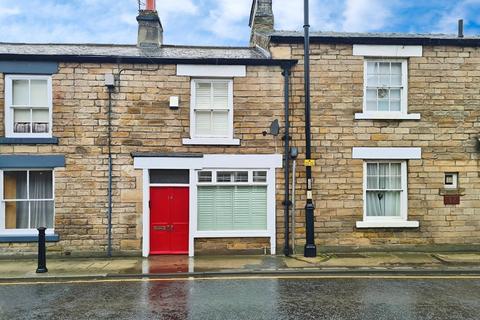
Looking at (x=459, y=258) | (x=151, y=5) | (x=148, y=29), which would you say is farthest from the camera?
(x=151, y=5)

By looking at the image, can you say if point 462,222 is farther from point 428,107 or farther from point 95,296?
point 95,296

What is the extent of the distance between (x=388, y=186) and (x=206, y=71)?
653 cm

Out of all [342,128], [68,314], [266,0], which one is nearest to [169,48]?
[266,0]

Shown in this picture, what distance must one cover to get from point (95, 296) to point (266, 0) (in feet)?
37.1

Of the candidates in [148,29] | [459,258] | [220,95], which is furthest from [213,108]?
[459,258]

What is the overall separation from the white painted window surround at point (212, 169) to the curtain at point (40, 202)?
2702mm

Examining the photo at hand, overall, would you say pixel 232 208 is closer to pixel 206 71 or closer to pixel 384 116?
pixel 206 71

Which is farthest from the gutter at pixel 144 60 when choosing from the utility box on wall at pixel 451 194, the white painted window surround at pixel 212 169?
the utility box on wall at pixel 451 194

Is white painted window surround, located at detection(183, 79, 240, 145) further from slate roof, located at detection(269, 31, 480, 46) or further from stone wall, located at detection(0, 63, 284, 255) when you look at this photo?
slate roof, located at detection(269, 31, 480, 46)

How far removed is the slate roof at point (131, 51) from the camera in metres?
11.4

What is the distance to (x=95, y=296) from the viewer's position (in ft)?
24.1

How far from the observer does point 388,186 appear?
11625 mm

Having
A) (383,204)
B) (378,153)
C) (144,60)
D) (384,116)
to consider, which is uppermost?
(144,60)

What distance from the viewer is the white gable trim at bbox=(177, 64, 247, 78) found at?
1118cm
